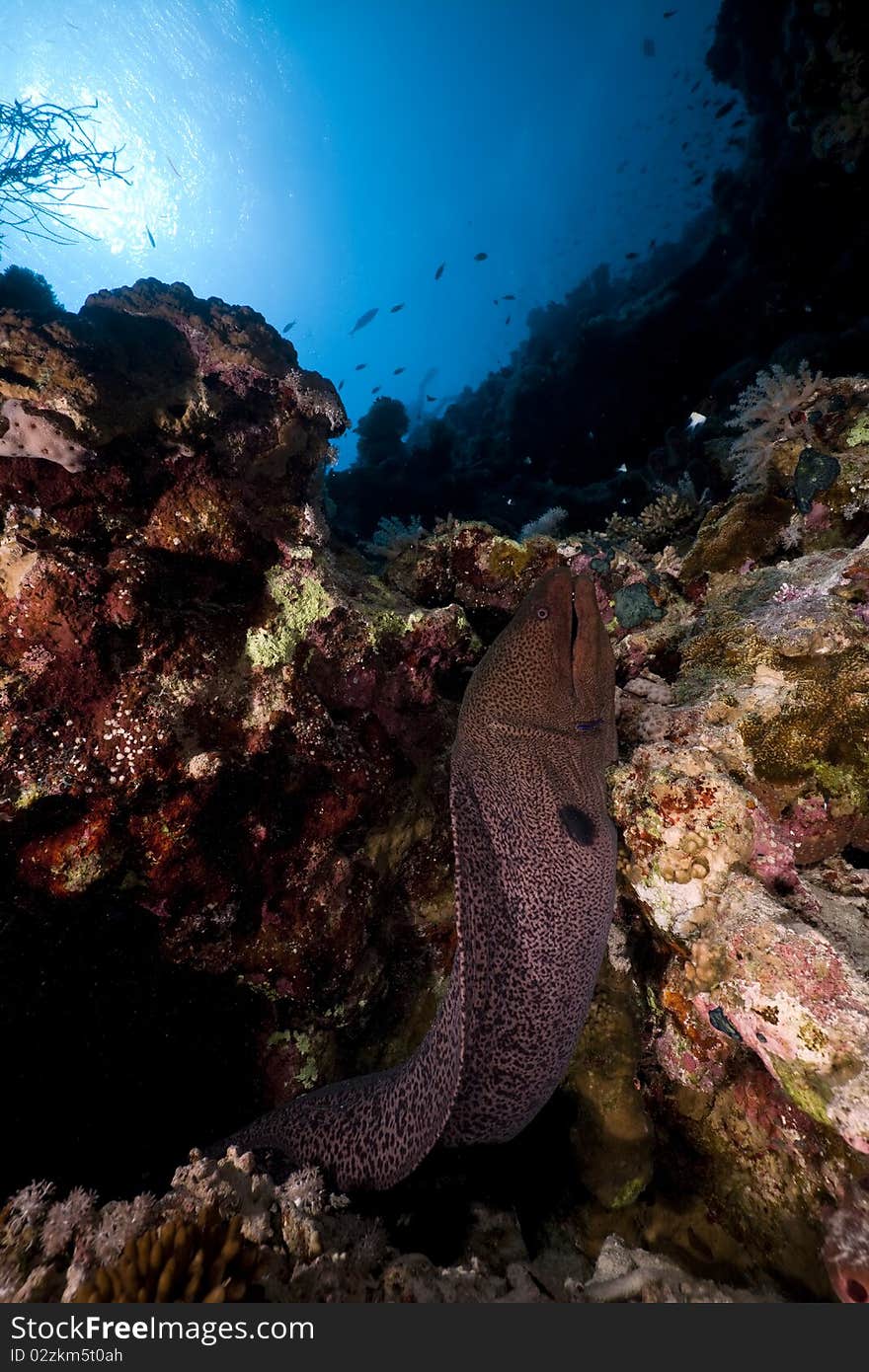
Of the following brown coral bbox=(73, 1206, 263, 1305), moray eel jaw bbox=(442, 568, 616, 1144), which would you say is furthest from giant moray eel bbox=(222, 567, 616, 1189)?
brown coral bbox=(73, 1206, 263, 1305)

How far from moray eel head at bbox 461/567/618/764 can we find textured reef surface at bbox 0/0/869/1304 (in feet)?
1.29

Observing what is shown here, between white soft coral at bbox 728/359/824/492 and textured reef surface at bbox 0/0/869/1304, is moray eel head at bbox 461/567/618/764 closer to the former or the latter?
textured reef surface at bbox 0/0/869/1304

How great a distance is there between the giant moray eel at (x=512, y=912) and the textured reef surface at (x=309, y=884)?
0.24 meters

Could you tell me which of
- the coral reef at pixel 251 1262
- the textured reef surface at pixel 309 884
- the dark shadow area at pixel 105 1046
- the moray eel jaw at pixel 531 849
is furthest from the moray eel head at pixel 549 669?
the coral reef at pixel 251 1262

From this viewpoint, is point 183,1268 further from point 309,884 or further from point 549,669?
point 549,669

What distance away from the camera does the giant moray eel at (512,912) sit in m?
2.61

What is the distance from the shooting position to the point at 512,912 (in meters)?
2.83

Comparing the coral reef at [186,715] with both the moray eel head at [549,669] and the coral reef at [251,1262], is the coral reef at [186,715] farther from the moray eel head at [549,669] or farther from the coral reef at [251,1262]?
the coral reef at [251,1262]

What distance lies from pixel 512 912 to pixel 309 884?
41.1 inches

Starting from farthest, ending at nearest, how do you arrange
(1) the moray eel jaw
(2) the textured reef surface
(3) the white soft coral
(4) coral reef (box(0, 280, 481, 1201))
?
(3) the white soft coral
(1) the moray eel jaw
(4) coral reef (box(0, 280, 481, 1201))
(2) the textured reef surface

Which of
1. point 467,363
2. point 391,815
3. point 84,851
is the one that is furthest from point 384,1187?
point 467,363

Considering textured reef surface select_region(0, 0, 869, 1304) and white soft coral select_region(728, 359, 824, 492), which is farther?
white soft coral select_region(728, 359, 824, 492)

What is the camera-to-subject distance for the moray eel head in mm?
3125

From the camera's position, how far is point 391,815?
129 inches
